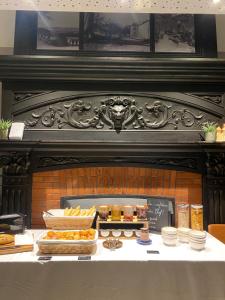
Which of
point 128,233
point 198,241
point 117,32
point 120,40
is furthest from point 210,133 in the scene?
point 117,32

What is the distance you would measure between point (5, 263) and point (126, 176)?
1.59 meters

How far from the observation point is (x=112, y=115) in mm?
2904

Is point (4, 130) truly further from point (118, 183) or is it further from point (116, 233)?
point (116, 233)

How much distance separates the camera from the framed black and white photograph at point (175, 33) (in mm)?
3043

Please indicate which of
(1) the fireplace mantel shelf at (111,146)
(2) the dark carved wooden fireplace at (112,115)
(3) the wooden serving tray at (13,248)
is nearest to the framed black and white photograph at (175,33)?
(2) the dark carved wooden fireplace at (112,115)

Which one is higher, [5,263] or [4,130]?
[4,130]

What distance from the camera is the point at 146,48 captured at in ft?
9.95

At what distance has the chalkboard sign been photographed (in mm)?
2467

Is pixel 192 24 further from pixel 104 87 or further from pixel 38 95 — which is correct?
pixel 38 95

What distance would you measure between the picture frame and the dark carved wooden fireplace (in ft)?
0.60

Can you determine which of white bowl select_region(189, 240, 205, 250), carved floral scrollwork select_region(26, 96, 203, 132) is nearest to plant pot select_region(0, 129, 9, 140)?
carved floral scrollwork select_region(26, 96, 203, 132)

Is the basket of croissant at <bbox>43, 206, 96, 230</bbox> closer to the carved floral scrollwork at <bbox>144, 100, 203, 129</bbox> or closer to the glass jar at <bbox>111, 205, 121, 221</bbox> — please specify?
the glass jar at <bbox>111, 205, 121, 221</bbox>

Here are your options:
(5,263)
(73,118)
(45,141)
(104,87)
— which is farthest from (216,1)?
(5,263)

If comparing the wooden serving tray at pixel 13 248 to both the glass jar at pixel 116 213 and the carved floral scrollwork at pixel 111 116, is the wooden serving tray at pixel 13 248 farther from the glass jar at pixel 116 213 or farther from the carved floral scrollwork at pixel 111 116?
the carved floral scrollwork at pixel 111 116
